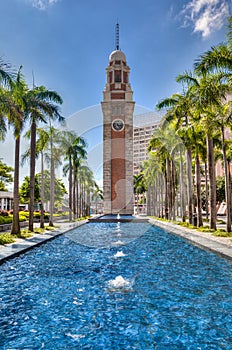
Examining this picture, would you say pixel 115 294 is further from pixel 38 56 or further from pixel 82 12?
pixel 38 56

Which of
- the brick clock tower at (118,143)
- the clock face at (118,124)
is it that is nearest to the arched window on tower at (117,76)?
the brick clock tower at (118,143)

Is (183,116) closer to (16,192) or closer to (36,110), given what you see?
(36,110)

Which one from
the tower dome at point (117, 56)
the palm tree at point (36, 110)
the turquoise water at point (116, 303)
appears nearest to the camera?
the turquoise water at point (116, 303)

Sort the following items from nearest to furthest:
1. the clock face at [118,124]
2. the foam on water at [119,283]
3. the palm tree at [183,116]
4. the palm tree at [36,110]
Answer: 1. the foam on water at [119,283]
2. the palm tree at [36,110]
3. the palm tree at [183,116]
4. the clock face at [118,124]

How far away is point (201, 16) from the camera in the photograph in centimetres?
1462

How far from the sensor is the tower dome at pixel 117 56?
174 ft

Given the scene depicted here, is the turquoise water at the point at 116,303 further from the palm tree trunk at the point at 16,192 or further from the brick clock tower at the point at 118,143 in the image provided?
the brick clock tower at the point at 118,143

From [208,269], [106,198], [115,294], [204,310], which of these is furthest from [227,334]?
[106,198]

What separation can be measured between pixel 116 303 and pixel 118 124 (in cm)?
4548

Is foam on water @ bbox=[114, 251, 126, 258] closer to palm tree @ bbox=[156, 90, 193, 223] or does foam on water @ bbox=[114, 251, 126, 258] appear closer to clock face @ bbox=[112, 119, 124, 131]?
palm tree @ bbox=[156, 90, 193, 223]

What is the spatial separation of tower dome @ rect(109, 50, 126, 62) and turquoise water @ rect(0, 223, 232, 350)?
163 ft

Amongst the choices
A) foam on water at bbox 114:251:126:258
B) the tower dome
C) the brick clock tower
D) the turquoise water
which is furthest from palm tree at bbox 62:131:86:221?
the tower dome

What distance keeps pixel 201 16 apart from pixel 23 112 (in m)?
10.4

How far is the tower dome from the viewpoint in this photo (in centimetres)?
5319
